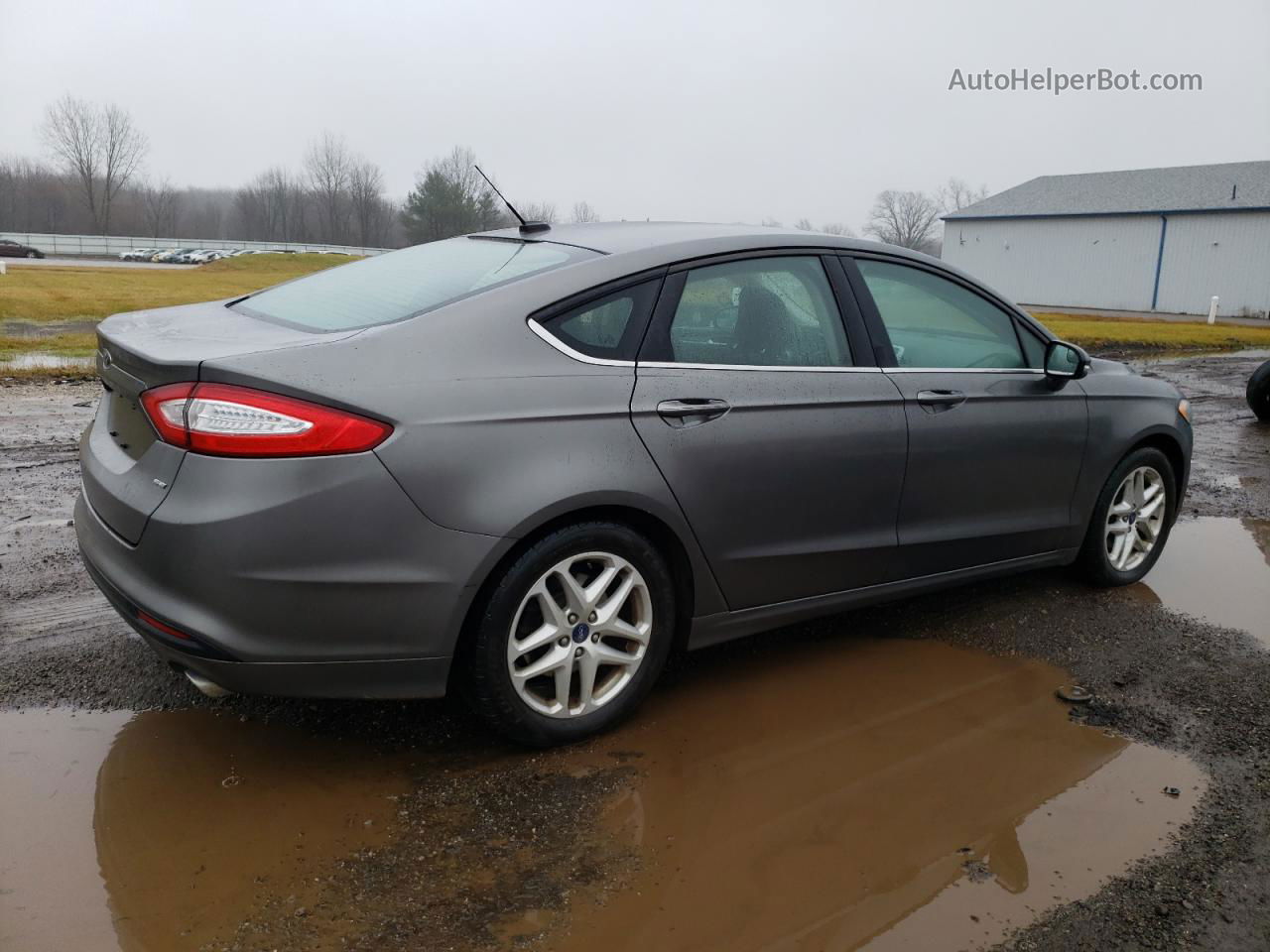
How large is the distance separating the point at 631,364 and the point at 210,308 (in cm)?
162

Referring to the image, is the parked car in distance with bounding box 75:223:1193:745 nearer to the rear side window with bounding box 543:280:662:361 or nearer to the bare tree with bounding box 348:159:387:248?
the rear side window with bounding box 543:280:662:361

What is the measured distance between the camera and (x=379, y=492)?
8.87 ft

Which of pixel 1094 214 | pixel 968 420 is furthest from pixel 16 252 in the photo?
pixel 968 420

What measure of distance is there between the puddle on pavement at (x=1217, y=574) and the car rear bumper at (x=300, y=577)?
3.54m

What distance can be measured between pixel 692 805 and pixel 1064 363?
2651 mm

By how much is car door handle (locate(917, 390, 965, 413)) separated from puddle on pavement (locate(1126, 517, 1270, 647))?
169 cm

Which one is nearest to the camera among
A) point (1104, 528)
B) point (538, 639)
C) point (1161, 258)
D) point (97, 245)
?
point (538, 639)

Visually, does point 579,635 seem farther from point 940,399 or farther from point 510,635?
point 940,399

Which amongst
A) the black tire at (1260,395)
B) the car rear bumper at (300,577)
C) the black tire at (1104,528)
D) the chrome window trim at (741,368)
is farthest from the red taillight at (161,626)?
the black tire at (1260,395)

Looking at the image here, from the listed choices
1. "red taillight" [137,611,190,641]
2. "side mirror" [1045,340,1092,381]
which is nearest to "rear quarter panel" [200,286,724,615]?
"red taillight" [137,611,190,641]

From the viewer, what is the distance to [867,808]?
2982 millimetres

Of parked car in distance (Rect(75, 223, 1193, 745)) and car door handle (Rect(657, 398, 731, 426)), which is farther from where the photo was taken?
car door handle (Rect(657, 398, 731, 426))

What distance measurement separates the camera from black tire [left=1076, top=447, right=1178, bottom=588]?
4781 mm

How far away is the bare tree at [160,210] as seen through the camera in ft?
307
